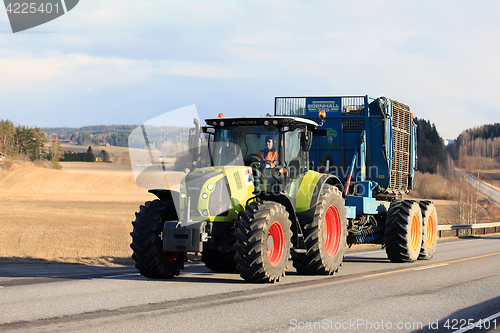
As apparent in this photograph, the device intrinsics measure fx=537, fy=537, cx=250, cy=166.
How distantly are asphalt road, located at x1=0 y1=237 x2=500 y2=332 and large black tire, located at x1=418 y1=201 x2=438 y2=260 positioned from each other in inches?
150

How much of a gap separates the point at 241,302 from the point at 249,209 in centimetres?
197

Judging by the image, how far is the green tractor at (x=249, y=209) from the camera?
9438 millimetres

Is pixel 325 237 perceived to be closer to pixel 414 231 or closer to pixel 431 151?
pixel 414 231

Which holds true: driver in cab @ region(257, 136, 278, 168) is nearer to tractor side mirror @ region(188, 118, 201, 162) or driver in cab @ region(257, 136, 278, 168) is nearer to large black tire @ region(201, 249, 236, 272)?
tractor side mirror @ region(188, 118, 201, 162)

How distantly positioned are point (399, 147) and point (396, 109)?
3.89ft

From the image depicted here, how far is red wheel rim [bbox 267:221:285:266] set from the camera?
9.84m

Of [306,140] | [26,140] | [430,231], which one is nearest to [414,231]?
[430,231]

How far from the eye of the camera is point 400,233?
48.1ft

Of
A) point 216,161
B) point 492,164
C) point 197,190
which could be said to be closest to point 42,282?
point 197,190

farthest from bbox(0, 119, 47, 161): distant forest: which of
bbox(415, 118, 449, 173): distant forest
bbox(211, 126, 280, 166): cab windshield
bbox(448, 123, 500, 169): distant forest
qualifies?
bbox(211, 126, 280, 166): cab windshield

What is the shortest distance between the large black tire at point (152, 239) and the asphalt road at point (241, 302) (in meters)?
0.31

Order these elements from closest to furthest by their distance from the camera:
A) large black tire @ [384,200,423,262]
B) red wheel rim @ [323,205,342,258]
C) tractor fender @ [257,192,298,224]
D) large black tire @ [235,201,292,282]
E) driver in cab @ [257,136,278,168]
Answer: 1. large black tire @ [235,201,292,282]
2. tractor fender @ [257,192,298,224]
3. driver in cab @ [257,136,278,168]
4. red wheel rim @ [323,205,342,258]
5. large black tire @ [384,200,423,262]

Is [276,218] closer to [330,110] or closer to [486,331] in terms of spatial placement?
[486,331]

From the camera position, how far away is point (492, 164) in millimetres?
152250
